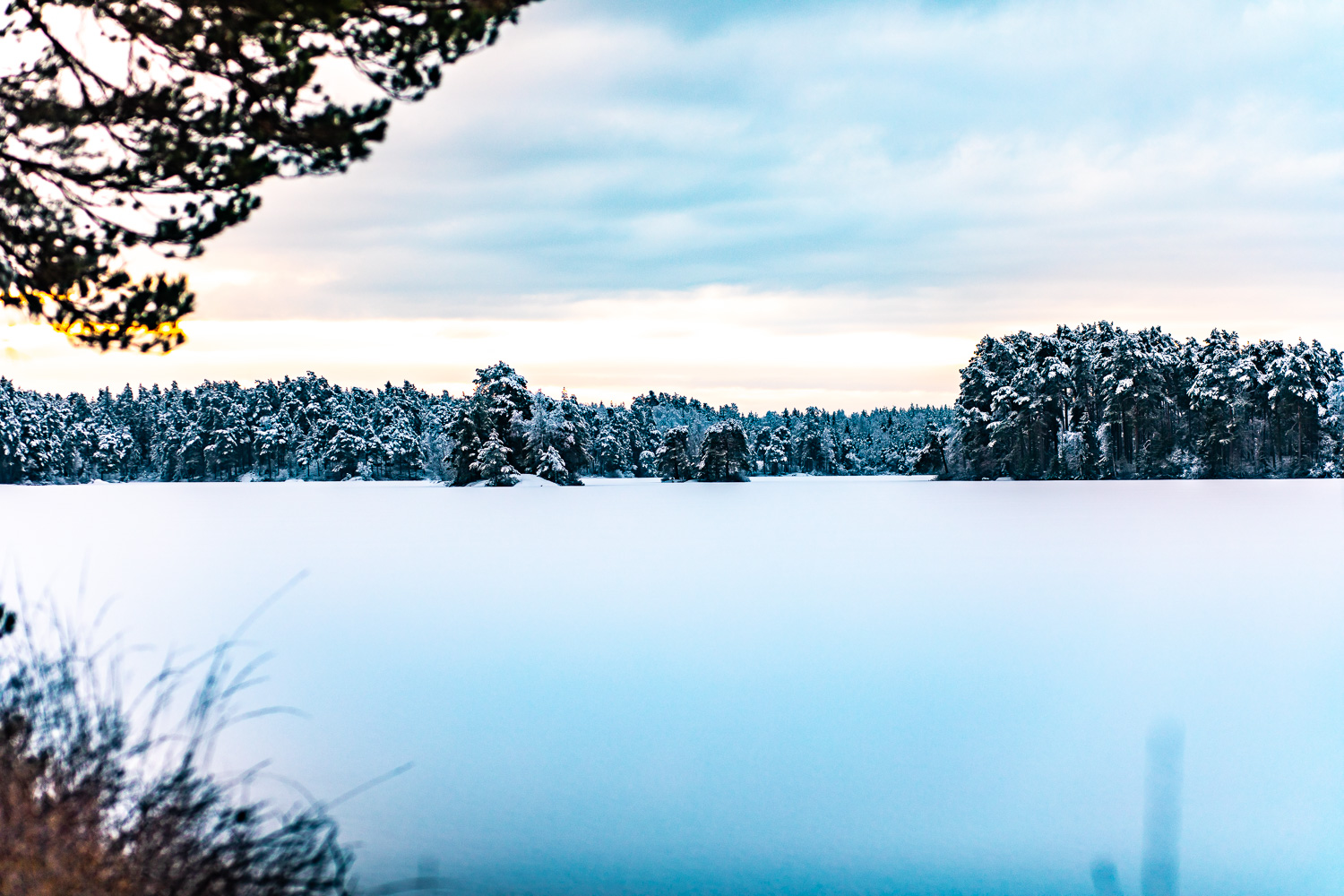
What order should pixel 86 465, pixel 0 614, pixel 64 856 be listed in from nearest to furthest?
pixel 64 856 < pixel 0 614 < pixel 86 465

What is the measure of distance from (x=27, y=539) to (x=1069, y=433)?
8221 cm

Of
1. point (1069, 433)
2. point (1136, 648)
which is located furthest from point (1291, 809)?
point (1069, 433)

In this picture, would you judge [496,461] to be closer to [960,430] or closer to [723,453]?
[723,453]

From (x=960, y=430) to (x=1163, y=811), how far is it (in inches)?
3613

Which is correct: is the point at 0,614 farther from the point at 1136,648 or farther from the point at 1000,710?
the point at 1136,648

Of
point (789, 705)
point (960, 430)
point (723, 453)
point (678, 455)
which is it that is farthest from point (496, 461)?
point (789, 705)

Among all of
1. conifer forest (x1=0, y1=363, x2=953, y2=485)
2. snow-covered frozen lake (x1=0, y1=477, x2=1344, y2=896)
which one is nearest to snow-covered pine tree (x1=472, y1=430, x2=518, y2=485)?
conifer forest (x1=0, y1=363, x2=953, y2=485)

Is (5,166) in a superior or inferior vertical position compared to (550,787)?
superior

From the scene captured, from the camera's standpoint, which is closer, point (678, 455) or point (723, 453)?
point (723, 453)

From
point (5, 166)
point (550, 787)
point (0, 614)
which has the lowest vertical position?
point (550, 787)

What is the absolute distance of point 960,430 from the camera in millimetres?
97375

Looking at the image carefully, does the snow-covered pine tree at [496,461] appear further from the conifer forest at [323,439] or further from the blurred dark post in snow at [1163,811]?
the blurred dark post in snow at [1163,811]

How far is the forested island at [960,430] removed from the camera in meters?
86.1

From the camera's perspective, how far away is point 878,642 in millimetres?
14695
